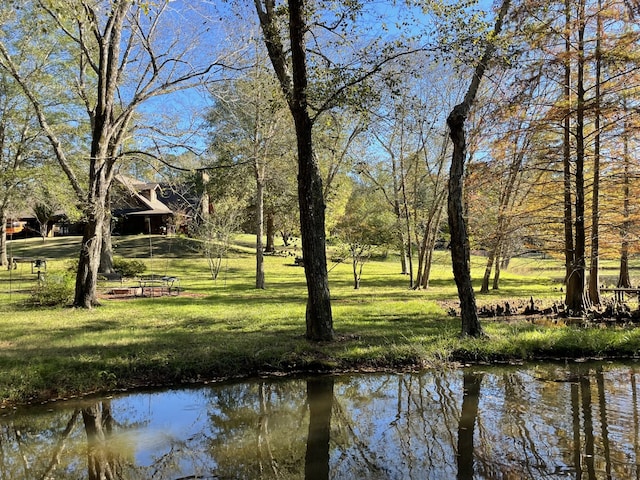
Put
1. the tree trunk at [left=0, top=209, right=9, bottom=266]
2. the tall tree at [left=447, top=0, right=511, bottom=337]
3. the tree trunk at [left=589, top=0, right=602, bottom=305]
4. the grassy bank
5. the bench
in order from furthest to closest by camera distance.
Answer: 1. the tree trunk at [left=0, top=209, right=9, bottom=266]
2. the bench
3. the tree trunk at [left=589, top=0, right=602, bottom=305]
4. the tall tree at [left=447, top=0, right=511, bottom=337]
5. the grassy bank

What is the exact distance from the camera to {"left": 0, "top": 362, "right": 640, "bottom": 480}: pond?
4.64 metres

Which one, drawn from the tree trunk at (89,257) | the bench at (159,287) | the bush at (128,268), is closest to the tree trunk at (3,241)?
the bush at (128,268)

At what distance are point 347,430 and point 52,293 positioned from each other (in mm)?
10434

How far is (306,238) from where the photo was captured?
906 cm

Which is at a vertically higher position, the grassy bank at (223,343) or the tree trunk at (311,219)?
the tree trunk at (311,219)

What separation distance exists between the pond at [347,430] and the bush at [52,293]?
737cm

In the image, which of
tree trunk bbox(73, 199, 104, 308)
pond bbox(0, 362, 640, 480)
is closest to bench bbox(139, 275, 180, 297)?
tree trunk bbox(73, 199, 104, 308)

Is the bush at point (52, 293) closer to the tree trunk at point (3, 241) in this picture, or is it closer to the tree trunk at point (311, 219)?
the tree trunk at point (311, 219)

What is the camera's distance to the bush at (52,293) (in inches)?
513

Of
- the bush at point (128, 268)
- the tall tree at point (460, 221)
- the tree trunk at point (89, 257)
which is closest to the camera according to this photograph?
the tall tree at point (460, 221)

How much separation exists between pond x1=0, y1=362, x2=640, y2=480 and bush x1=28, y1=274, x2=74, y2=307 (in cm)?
737

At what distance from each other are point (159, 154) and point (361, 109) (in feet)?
23.7

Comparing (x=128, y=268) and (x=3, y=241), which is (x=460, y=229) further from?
(x=3, y=241)

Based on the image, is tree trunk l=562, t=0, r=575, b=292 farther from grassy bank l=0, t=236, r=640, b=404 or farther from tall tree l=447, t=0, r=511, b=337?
tall tree l=447, t=0, r=511, b=337
